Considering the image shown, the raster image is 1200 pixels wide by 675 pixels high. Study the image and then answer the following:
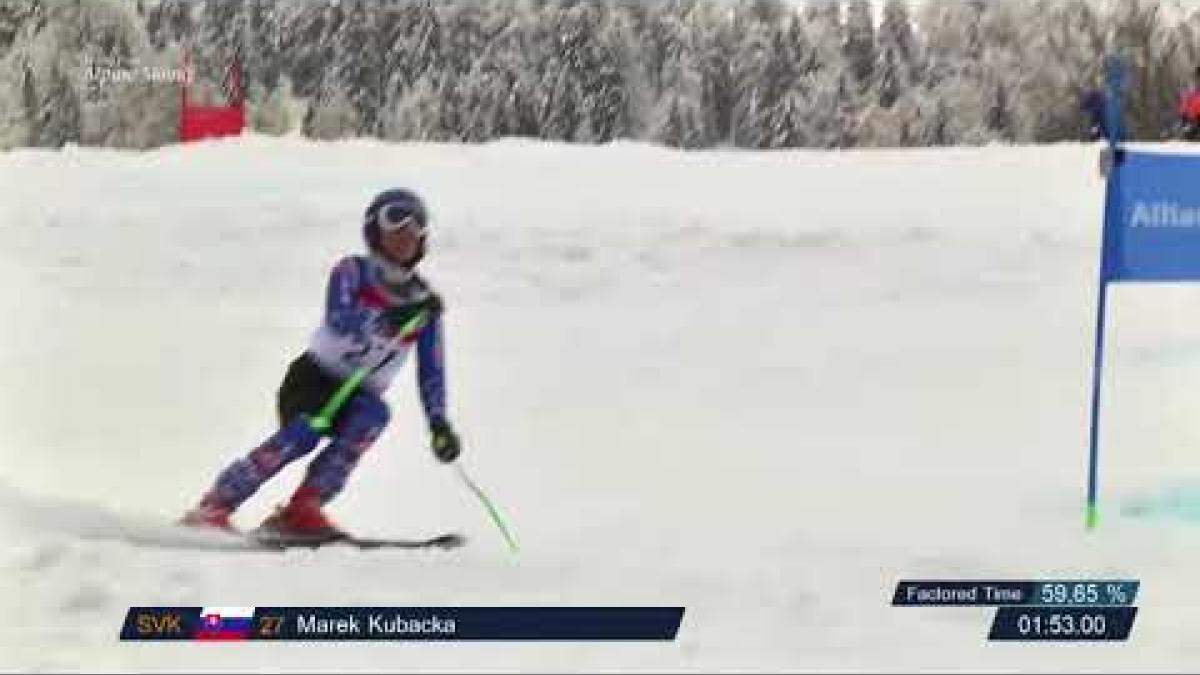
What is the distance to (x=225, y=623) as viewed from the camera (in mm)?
2768

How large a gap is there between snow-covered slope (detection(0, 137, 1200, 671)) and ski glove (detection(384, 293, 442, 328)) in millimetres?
33

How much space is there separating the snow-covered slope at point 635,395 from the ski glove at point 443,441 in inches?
1.0

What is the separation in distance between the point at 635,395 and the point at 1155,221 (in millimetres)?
914

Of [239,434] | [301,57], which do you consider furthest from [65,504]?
[301,57]

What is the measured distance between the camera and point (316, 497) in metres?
2.78

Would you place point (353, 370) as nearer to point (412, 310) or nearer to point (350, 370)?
point (350, 370)

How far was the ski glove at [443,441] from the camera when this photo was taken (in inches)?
109

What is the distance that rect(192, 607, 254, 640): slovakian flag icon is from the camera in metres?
2.77

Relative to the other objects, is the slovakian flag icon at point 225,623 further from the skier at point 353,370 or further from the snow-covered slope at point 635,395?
the skier at point 353,370

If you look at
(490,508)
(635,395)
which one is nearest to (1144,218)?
(635,395)

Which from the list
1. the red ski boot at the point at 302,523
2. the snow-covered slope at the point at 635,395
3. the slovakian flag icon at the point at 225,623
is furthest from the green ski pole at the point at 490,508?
the slovakian flag icon at the point at 225,623

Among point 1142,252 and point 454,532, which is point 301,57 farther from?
point 1142,252

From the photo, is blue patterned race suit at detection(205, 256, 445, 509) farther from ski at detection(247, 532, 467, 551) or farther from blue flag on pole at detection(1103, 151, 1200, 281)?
blue flag on pole at detection(1103, 151, 1200, 281)

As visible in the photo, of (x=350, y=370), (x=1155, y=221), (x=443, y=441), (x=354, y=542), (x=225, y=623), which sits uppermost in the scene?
(x=1155, y=221)
